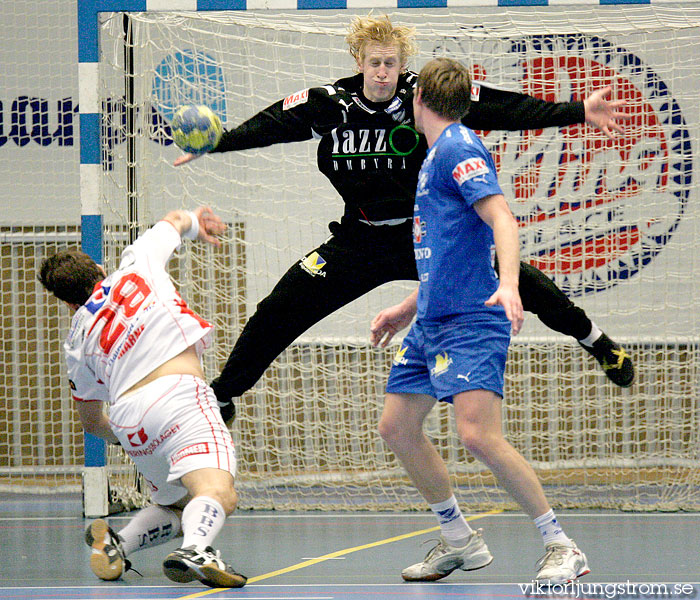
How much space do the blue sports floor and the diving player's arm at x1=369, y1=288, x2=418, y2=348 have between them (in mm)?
998

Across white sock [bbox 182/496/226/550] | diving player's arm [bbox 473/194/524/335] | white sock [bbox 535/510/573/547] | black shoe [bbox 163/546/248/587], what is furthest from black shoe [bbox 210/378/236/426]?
diving player's arm [bbox 473/194/524/335]

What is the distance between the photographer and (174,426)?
346 centimetres

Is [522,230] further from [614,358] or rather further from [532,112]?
[532,112]

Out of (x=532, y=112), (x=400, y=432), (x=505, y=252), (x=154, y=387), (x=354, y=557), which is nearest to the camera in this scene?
(x=505, y=252)

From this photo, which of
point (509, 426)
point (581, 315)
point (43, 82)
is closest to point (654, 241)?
point (509, 426)

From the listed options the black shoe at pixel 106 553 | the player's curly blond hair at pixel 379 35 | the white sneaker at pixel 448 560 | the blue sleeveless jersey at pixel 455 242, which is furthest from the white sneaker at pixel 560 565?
the player's curly blond hair at pixel 379 35

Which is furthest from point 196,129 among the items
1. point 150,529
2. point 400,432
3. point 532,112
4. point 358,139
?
point 150,529

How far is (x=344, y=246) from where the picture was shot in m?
4.33

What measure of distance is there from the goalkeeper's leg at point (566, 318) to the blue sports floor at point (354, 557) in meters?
0.86

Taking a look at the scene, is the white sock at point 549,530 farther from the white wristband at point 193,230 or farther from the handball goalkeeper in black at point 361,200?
the white wristband at point 193,230

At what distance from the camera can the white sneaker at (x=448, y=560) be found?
3754 millimetres

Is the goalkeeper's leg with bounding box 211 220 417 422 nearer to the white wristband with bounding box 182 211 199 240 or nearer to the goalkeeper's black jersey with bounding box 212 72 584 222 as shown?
the goalkeeper's black jersey with bounding box 212 72 584 222

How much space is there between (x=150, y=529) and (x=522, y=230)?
12.3 ft

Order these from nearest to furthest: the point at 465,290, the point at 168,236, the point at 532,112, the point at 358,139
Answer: the point at 465,290, the point at 168,236, the point at 532,112, the point at 358,139
